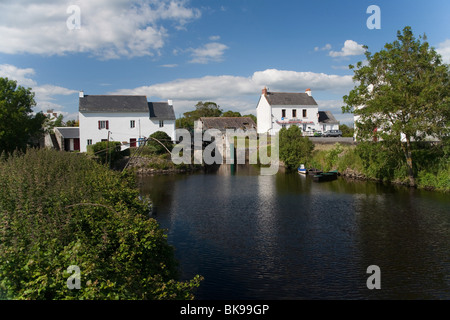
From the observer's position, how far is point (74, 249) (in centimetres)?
640

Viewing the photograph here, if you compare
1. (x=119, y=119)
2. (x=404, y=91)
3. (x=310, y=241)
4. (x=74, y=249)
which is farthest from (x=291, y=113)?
(x=74, y=249)

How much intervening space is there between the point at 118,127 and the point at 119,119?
1.18 m

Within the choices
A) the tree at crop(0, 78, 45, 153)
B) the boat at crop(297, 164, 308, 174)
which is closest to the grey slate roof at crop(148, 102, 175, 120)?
the tree at crop(0, 78, 45, 153)

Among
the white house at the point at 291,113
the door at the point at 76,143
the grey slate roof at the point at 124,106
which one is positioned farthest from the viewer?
the white house at the point at 291,113

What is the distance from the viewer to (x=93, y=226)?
348 inches

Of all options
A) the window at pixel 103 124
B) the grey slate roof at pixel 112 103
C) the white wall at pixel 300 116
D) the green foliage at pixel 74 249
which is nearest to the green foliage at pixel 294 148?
the white wall at pixel 300 116

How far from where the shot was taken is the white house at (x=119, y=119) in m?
50.7

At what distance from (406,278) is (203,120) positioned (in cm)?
5450

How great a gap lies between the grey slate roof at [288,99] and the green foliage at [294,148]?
14.4m

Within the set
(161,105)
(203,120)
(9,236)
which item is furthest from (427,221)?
(203,120)

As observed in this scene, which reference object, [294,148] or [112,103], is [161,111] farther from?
[294,148]

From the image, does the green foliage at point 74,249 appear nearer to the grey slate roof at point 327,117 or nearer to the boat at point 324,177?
the boat at point 324,177

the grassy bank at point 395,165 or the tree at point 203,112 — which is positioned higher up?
the tree at point 203,112
